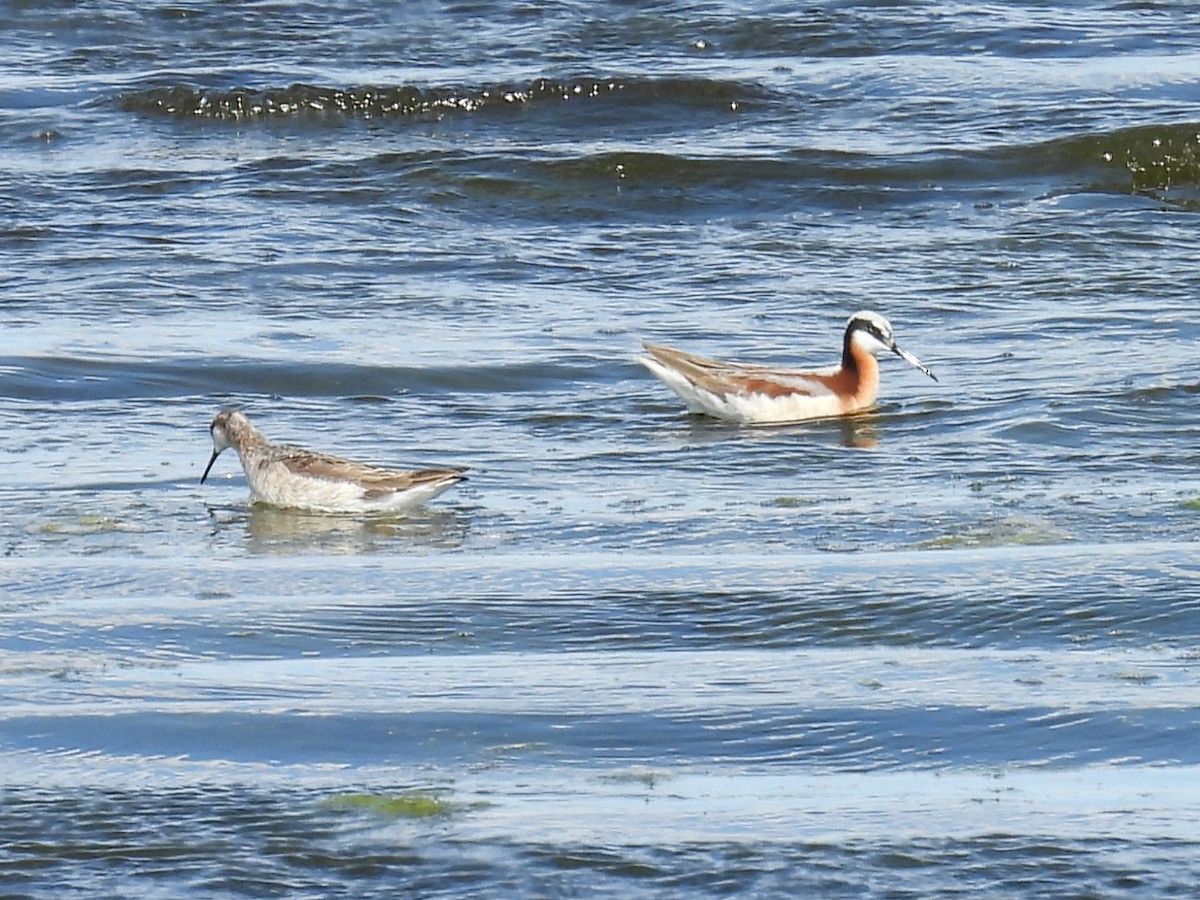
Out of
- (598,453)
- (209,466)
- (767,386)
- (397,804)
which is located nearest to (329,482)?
(209,466)

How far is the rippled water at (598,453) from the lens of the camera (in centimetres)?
522

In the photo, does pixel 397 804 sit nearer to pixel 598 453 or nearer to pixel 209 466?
pixel 209 466

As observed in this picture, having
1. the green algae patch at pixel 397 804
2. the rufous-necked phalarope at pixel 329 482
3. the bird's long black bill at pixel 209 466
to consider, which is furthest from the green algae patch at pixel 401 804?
the bird's long black bill at pixel 209 466

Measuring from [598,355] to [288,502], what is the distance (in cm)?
343

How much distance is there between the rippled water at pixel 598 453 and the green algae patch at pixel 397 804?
0.01 m

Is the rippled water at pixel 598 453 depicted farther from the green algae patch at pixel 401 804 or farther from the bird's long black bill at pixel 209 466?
the bird's long black bill at pixel 209 466

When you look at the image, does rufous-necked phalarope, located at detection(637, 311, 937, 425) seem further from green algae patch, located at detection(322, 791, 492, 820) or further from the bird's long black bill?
green algae patch, located at detection(322, 791, 492, 820)

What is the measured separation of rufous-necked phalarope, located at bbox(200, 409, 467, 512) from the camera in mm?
8672

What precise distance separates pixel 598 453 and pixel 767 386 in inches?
50.3

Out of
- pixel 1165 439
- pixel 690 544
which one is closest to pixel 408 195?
pixel 1165 439

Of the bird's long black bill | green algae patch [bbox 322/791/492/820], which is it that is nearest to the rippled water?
green algae patch [bbox 322/791/492/820]

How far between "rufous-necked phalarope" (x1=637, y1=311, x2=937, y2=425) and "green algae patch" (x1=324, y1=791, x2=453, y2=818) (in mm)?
5595

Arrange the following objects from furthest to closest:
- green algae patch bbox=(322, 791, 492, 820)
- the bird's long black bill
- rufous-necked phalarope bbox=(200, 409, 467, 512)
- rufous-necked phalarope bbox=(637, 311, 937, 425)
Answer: rufous-necked phalarope bbox=(637, 311, 937, 425), the bird's long black bill, rufous-necked phalarope bbox=(200, 409, 467, 512), green algae patch bbox=(322, 791, 492, 820)

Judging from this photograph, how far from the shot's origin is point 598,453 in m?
9.95
